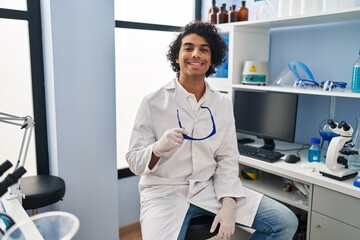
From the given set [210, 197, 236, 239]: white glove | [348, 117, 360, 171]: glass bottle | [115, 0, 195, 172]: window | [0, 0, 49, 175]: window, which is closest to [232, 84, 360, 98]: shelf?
[348, 117, 360, 171]: glass bottle

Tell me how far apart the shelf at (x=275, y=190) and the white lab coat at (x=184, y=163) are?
447 mm

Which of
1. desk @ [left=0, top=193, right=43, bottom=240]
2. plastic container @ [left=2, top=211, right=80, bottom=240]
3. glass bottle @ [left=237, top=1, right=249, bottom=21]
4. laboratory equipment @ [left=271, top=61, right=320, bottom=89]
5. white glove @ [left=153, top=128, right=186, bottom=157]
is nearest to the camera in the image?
plastic container @ [left=2, top=211, right=80, bottom=240]

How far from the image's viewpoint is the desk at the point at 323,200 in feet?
5.25

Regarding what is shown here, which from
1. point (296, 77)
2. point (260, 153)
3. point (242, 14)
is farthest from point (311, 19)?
point (260, 153)

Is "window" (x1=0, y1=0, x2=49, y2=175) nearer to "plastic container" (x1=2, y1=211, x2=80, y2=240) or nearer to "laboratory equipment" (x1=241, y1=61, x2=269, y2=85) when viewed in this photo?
"laboratory equipment" (x1=241, y1=61, x2=269, y2=85)

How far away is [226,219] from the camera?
1437mm

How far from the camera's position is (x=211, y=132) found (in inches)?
62.7

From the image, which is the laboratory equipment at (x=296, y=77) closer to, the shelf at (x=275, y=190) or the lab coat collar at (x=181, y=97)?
the shelf at (x=275, y=190)

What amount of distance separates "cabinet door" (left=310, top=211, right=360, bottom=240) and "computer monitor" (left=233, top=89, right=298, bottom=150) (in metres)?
0.55

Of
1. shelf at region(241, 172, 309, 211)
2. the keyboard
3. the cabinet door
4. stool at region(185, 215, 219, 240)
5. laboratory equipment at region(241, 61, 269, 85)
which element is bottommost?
the cabinet door

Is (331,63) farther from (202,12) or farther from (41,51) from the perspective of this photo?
(41,51)

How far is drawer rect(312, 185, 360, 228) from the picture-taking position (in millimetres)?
1588

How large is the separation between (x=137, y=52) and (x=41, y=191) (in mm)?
1362

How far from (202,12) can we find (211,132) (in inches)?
68.5
